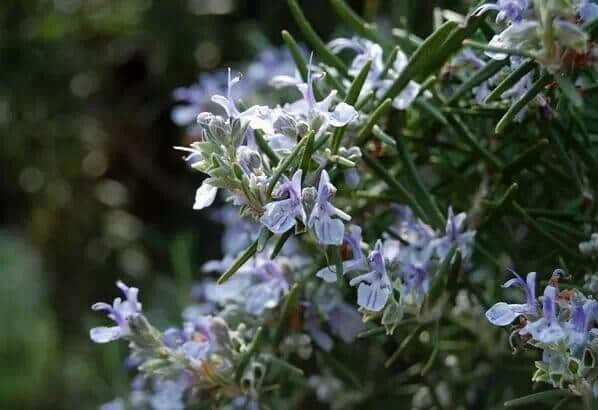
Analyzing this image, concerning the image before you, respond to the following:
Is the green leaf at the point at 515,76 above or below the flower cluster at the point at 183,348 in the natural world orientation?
above

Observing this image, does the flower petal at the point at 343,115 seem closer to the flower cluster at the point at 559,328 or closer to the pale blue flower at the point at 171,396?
the flower cluster at the point at 559,328

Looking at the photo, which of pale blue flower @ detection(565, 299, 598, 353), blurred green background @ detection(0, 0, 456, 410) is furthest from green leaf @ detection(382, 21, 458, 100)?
→ blurred green background @ detection(0, 0, 456, 410)

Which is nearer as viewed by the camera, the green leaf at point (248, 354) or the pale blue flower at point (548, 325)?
the pale blue flower at point (548, 325)

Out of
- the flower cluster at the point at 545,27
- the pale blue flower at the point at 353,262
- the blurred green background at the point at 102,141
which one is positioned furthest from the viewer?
the blurred green background at the point at 102,141

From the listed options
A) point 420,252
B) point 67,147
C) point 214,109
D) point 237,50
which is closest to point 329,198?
point 420,252

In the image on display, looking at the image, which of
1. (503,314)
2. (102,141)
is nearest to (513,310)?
(503,314)

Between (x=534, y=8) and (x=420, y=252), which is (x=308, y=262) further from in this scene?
(x=534, y=8)

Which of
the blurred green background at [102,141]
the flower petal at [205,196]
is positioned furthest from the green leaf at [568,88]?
the blurred green background at [102,141]
